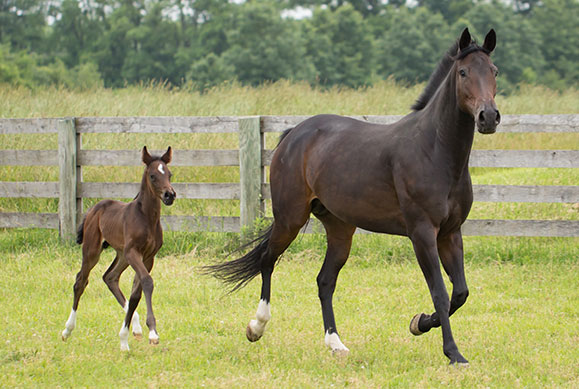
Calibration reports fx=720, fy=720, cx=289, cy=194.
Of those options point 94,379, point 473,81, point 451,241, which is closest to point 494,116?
point 473,81

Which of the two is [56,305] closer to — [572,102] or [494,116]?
[494,116]

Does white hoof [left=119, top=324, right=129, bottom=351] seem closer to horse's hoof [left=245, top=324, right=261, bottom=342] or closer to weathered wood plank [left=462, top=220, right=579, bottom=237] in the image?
horse's hoof [left=245, top=324, right=261, bottom=342]

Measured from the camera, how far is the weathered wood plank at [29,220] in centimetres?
946

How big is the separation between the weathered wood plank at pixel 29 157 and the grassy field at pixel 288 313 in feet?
2.68

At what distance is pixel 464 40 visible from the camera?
4629 millimetres

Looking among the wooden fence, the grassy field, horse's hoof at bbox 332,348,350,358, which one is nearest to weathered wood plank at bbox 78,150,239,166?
the wooden fence

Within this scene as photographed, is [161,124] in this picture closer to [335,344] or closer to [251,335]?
[251,335]

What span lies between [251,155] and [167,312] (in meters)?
2.87

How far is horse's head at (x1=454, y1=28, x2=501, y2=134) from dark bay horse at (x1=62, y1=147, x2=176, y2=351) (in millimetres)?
2188

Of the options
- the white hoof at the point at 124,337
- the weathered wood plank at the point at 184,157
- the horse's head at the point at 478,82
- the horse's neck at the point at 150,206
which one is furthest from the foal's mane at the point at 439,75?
the weathered wood plank at the point at 184,157

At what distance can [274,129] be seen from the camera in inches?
351

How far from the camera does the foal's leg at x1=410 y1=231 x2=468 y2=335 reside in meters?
4.98

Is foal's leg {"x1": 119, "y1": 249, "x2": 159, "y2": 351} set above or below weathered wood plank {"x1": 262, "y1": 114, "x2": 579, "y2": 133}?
below

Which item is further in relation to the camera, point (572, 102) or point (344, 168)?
point (572, 102)
